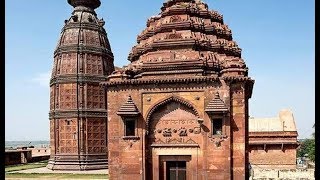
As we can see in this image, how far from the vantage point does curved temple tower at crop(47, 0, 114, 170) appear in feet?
93.4

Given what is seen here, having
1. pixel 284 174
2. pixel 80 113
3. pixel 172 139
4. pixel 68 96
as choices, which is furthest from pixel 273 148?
pixel 68 96

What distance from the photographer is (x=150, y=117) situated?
15.7 metres

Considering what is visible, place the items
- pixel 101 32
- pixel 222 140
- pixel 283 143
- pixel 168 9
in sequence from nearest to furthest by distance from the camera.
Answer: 1. pixel 222 140
2. pixel 168 9
3. pixel 283 143
4. pixel 101 32

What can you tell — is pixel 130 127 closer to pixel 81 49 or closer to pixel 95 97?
pixel 95 97

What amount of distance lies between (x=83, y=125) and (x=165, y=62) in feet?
47.1

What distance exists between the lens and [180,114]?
15492 millimetres

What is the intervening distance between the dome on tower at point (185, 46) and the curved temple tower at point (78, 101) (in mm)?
10599

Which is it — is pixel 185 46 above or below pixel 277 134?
above

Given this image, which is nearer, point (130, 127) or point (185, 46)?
point (130, 127)

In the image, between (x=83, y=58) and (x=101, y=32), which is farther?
(x=101, y=32)

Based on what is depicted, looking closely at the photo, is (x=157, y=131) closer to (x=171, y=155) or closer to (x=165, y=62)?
(x=171, y=155)

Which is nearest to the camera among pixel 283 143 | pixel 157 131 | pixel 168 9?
pixel 157 131

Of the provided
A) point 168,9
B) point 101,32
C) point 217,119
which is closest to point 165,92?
point 217,119

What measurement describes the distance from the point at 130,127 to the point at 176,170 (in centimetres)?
262
